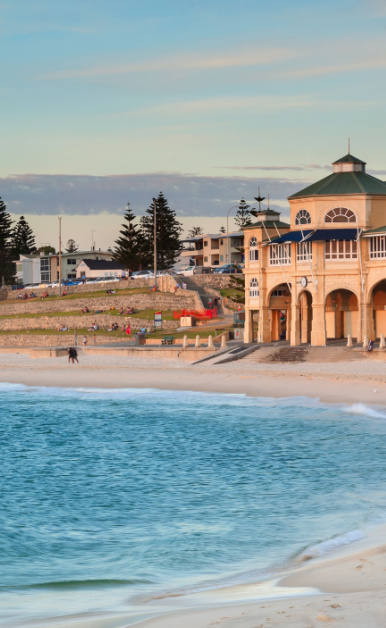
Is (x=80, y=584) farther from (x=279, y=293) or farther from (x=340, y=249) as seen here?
(x=279, y=293)

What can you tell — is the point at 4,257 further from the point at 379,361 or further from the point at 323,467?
the point at 323,467

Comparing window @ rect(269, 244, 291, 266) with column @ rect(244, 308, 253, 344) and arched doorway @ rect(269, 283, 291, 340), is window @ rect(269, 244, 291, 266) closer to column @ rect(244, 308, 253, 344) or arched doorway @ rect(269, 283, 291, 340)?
arched doorway @ rect(269, 283, 291, 340)

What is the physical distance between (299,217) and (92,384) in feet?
55.9

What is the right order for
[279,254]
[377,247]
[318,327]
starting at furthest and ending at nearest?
[279,254] → [318,327] → [377,247]

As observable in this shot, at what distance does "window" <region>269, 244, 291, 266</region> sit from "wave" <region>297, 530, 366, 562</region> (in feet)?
133

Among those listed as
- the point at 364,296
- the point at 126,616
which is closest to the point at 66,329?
the point at 364,296

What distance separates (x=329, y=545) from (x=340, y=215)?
1548 inches

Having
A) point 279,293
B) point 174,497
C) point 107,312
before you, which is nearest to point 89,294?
point 107,312

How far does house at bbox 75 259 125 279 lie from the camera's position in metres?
126

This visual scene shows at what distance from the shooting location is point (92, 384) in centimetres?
5278

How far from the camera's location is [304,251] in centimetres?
5494

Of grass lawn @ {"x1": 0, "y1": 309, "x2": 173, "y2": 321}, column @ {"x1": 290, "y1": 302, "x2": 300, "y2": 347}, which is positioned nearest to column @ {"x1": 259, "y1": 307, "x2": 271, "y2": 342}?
column @ {"x1": 290, "y1": 302, "x2": 300, "y2": 347}

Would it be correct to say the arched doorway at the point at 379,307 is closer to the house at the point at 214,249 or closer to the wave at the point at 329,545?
the wave at the point at 329,545

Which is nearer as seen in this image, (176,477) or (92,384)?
(176,477)
